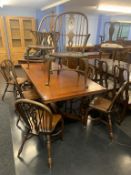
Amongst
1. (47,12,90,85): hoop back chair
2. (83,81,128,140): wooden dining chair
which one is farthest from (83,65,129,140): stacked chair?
(47,12,90,85): hoop back chair

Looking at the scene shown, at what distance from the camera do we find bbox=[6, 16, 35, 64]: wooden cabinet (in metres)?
5.26

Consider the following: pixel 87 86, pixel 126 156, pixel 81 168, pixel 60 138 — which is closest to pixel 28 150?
pixel 60 138

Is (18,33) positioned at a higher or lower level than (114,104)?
higher

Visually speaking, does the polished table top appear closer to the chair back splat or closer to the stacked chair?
the stacked chair

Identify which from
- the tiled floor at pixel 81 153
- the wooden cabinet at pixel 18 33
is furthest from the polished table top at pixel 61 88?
the wooden cabinet at pixel 18 33

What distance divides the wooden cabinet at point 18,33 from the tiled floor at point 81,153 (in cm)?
403

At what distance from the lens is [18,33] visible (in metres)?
5.46

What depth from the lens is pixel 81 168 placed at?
62.3 inches

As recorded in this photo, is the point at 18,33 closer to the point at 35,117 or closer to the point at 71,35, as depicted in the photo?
the point at 71,35

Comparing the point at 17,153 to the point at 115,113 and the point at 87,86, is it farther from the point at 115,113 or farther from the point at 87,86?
the point at 115,113

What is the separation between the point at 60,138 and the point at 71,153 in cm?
29

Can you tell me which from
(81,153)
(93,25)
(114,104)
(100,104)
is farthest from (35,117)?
(93,25)

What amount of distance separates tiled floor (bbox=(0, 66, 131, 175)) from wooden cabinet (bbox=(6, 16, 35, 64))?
4033mm

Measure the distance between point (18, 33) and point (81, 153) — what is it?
16.8ft
